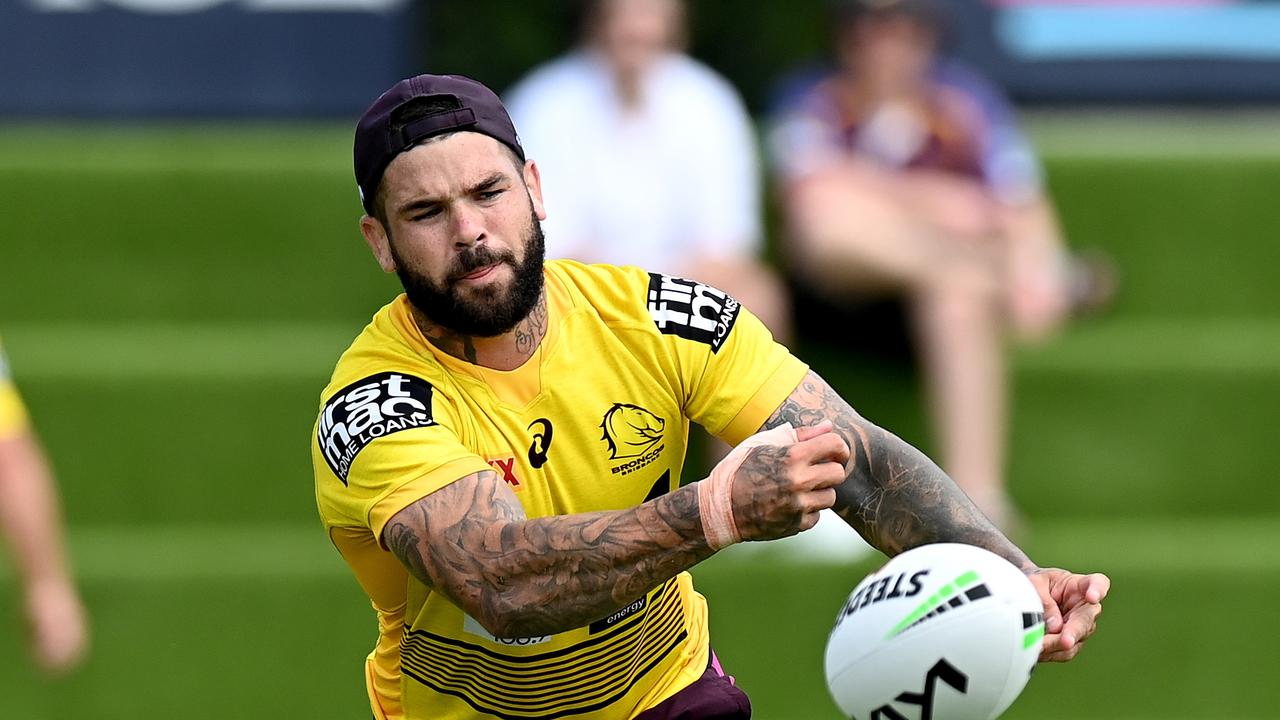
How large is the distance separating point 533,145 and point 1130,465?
276 centimetres

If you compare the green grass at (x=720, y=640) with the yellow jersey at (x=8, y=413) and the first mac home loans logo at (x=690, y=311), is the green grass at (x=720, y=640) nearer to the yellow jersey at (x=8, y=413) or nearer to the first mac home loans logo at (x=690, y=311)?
the yellow jersey at (x=8, y=413)

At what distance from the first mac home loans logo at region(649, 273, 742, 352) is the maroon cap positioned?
1.53 ft

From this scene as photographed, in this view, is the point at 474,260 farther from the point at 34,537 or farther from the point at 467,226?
the point at 34,537

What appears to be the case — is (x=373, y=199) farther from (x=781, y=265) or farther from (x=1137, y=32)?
(x=1137, y=32)

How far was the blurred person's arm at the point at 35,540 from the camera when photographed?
19.6 ft

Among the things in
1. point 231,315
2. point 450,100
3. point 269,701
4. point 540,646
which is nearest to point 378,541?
point 540,646

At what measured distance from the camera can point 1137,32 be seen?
8.97 meters

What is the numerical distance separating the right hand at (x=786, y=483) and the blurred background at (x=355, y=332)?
396 centimetres

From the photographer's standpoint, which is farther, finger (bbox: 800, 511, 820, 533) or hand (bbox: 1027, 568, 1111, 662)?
hand (bbox: 1027, 568, 1111, 662)

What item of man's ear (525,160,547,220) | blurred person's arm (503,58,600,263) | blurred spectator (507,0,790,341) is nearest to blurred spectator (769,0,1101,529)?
blurred spectator (507,0,790,341)

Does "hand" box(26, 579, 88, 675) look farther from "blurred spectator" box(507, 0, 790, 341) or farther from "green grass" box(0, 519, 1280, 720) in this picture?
"blurred spectator" box(507, 0, 790, 341)

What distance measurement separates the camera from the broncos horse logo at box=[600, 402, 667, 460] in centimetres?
413

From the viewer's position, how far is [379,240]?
4094 mm

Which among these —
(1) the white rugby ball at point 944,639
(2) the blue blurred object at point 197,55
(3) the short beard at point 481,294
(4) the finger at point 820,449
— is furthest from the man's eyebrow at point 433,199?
(2) the blue blurred object at point 197,55
